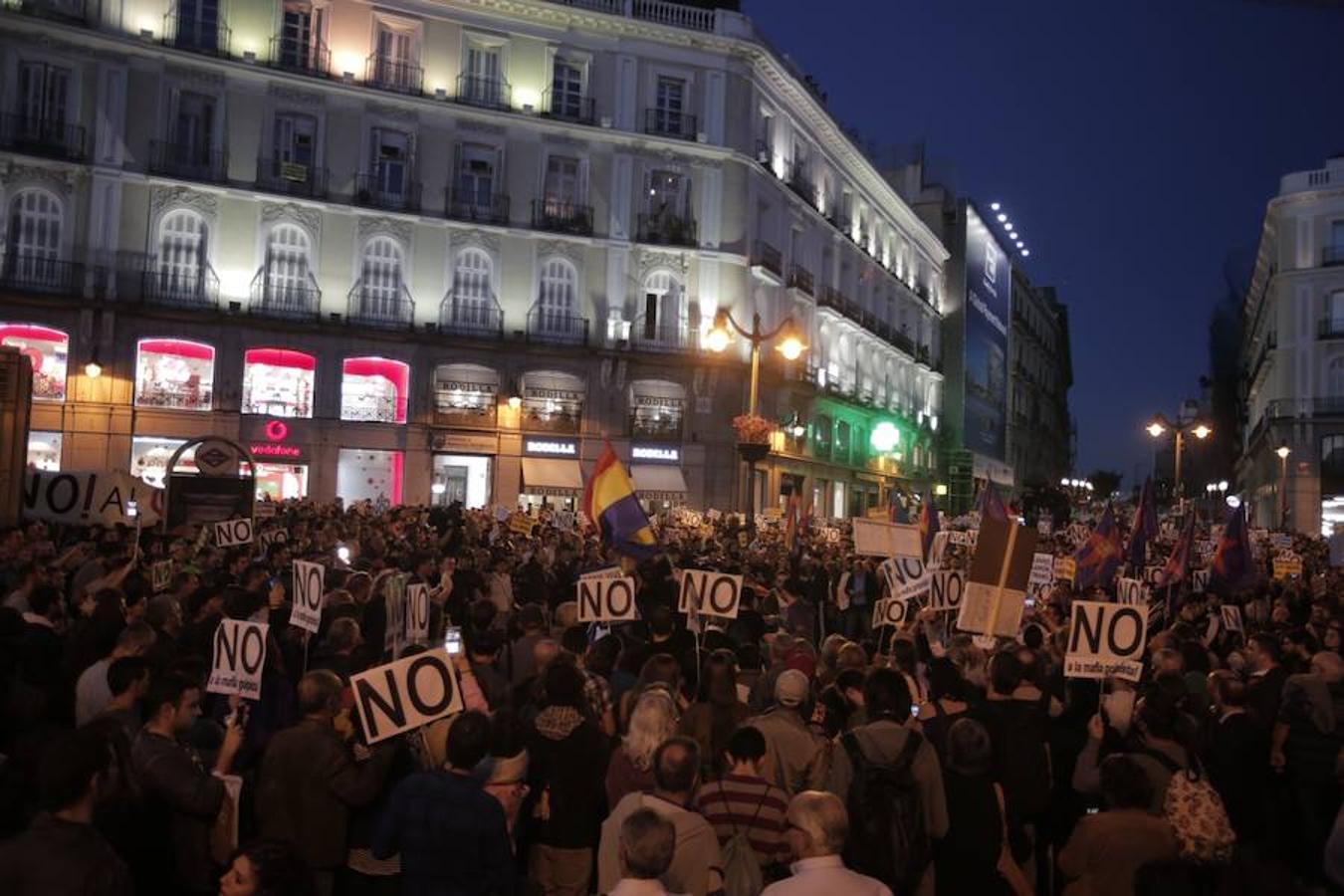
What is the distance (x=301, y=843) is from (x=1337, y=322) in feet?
217

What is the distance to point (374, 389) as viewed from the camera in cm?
4103

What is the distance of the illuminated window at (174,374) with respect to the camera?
125 feet

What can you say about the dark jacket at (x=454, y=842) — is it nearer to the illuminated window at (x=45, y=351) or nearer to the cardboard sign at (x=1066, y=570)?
the cardboard sign at (x=1066, y=570)

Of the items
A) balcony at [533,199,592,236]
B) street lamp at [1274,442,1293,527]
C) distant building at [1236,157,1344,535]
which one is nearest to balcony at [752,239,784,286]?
balcony at [533,199,592,236]

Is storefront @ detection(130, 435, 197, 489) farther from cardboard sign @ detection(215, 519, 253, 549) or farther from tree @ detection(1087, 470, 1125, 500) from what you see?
tree @ detection(1087, 470, 1125, 500)

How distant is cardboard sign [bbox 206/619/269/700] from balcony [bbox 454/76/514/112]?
3694 centimetres

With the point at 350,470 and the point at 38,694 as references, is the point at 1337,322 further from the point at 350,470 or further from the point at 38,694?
the point at 38,694

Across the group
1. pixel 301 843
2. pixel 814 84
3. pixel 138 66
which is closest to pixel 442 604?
pixel 301 843

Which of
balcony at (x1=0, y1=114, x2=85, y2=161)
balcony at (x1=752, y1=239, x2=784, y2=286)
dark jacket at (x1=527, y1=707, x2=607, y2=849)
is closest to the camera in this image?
dark jacket at (x1=527, y1=707, x2=607, y2=849)

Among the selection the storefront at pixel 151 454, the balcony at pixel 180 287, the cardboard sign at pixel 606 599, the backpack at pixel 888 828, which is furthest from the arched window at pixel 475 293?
the backpack at pixel 888 828

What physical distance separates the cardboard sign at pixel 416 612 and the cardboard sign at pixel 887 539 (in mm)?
6337

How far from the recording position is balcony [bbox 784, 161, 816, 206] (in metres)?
50.8

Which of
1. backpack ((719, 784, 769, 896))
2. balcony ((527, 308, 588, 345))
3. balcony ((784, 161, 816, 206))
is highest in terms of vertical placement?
balcony ((784, 161, 816, 206))

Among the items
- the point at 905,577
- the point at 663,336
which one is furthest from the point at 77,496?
the point at 663,336
